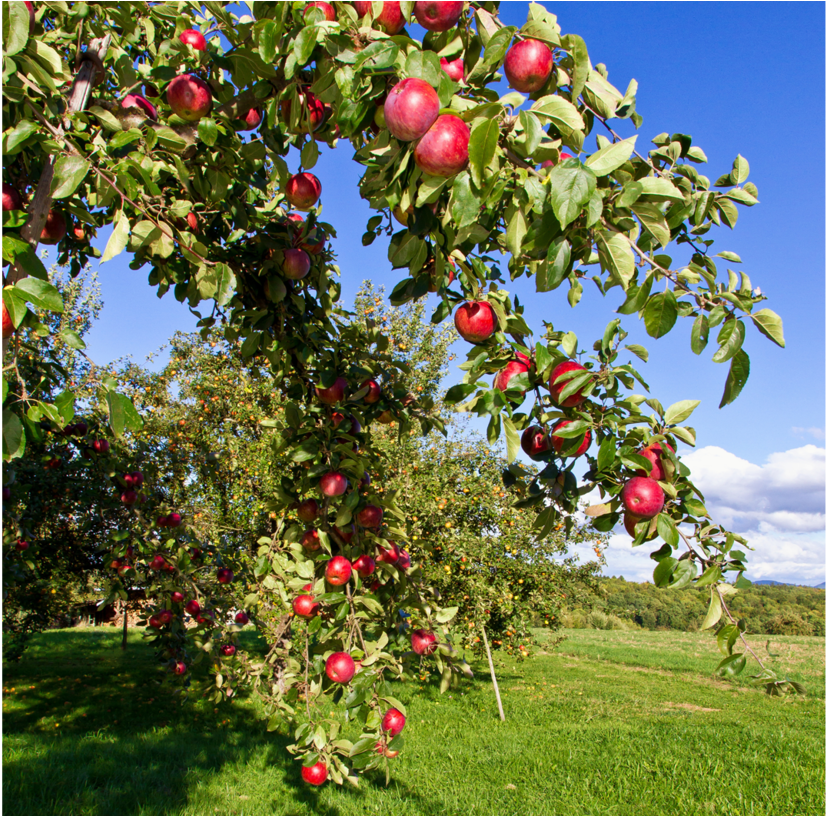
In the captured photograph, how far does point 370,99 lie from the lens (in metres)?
1.05

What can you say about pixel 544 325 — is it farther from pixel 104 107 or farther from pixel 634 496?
pixel 104 107

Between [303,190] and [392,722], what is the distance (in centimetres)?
171

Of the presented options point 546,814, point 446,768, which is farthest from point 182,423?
point 546,814

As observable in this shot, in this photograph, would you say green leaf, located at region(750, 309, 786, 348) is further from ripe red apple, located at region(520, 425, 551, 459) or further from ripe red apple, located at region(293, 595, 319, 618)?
ripe red apple, located at region(293, 595, 319, 618)

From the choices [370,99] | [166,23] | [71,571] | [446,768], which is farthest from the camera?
[71,571]

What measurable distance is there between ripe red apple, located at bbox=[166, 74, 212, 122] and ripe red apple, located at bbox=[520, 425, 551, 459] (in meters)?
1.31

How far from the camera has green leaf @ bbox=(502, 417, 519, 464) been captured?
1.12 metres

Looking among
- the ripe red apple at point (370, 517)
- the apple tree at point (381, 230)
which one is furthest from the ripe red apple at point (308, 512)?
the ripe red apple at point (370, 517)

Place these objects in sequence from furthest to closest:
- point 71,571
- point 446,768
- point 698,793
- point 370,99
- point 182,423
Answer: point 182,423 < point 71,571 < point 446,768 < point 698,793 < point 370,99

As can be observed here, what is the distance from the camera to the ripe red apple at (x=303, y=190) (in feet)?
6.05

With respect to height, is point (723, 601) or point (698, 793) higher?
point (723, 601)

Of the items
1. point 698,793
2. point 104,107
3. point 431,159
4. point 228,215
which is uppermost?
point 228,215

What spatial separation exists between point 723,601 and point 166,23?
2.30 m

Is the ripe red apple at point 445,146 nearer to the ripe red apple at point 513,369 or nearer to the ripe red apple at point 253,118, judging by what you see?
the ripe red apple at point 513,369
